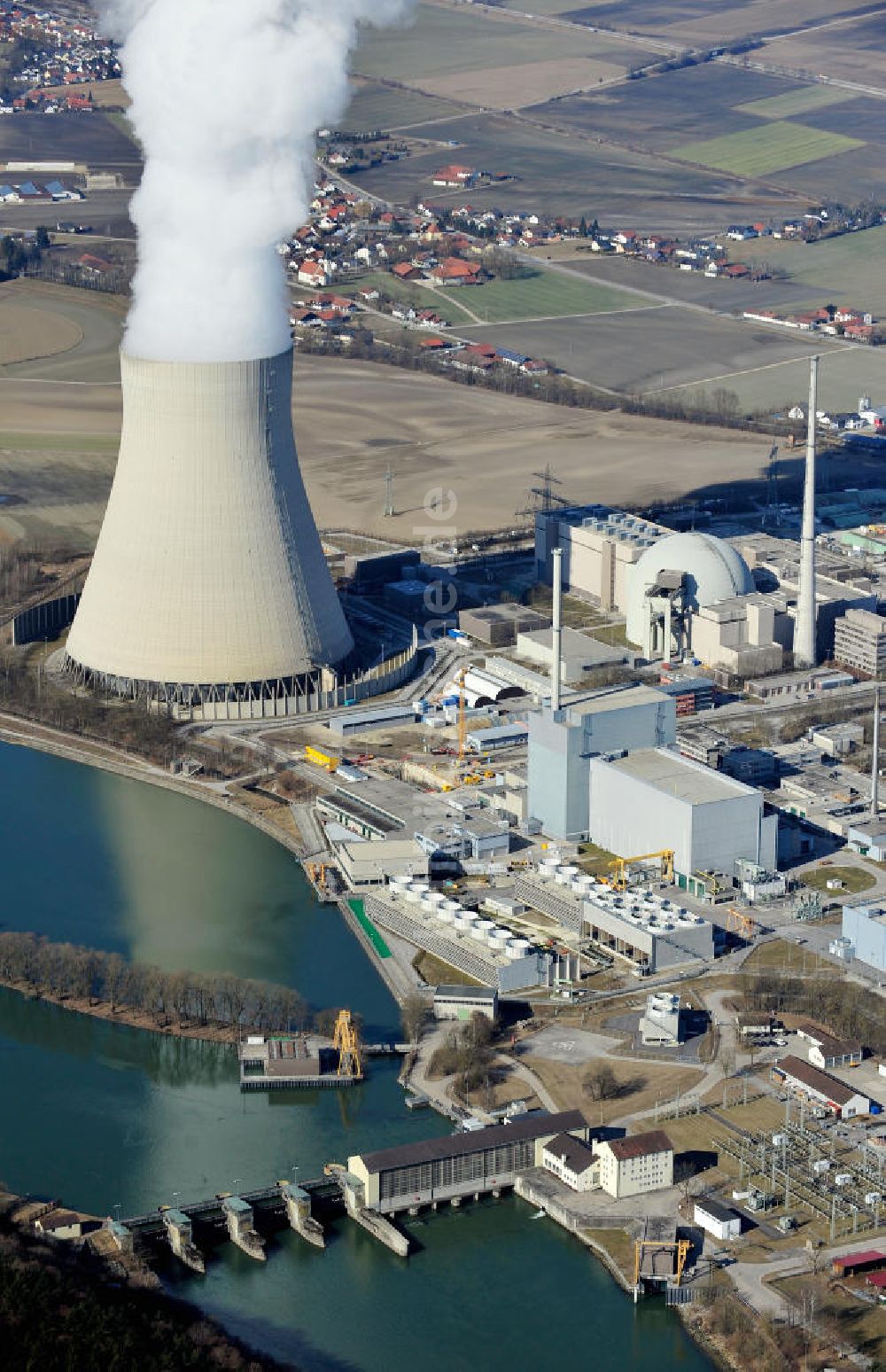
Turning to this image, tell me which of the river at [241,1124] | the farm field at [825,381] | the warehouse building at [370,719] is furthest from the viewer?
the farm field at [825,381]

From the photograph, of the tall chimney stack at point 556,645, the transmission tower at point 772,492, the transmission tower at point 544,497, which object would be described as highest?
the tall chimney stack at point 556,645

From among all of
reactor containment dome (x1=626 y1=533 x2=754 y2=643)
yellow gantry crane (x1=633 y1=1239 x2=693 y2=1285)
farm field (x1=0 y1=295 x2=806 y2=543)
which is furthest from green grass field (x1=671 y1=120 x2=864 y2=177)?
yellow gantry crane (x1=633 y1=1239 x2=693 y2=1285)

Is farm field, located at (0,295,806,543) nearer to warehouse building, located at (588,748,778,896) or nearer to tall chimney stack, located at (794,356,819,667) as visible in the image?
tall chimney stack, located at (794,356,819,667)

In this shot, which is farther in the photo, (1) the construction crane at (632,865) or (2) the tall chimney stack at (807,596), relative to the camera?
(2) the tall chimney stack at (807,596)

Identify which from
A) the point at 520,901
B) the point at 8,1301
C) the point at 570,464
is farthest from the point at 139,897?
the point at 570,464

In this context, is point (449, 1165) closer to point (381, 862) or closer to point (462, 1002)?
point (462, 1002)

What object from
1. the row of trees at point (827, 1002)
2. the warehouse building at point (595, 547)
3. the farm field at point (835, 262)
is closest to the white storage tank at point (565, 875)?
the row of trees at point (827, 1002)

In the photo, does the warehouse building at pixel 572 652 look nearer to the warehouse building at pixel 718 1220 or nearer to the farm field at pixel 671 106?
the warehouse building at pixel 718 1220
